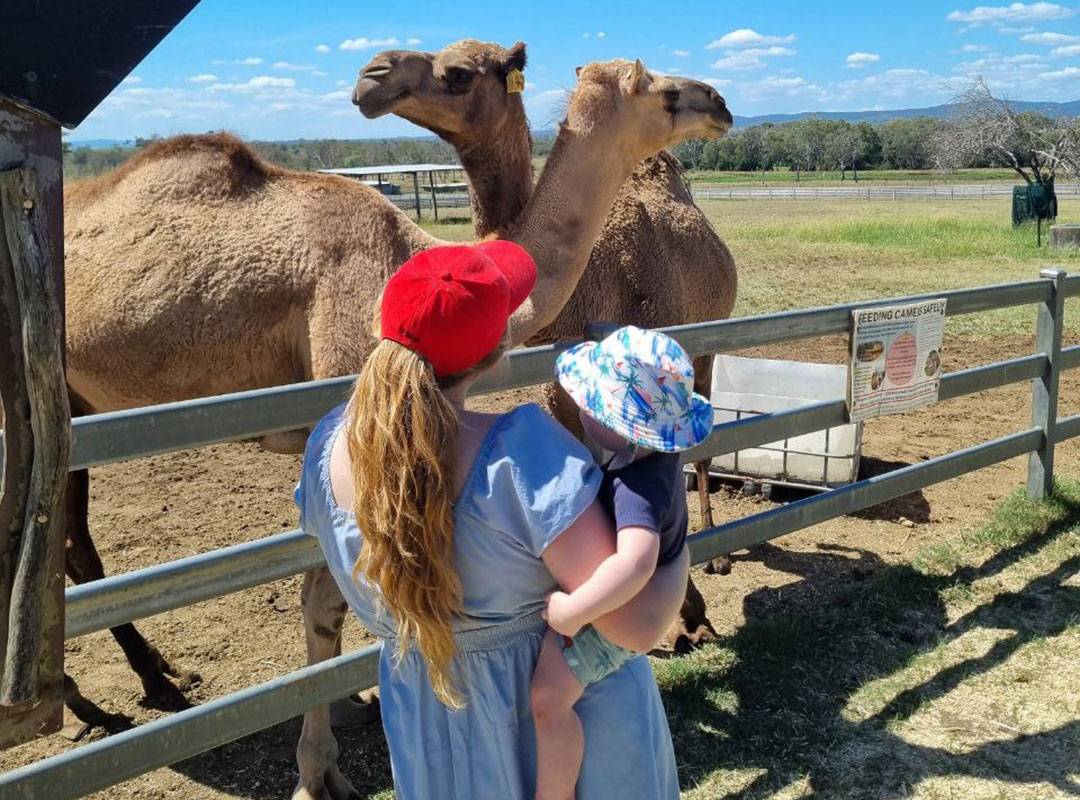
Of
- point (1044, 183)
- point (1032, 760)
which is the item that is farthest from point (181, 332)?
point (1044, 183)

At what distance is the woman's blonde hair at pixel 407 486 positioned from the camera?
171cm

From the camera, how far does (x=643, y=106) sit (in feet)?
15.2

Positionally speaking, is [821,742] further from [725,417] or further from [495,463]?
[725,417]

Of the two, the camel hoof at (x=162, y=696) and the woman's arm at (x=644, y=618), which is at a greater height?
the woman's arm at (x=644, y=618)

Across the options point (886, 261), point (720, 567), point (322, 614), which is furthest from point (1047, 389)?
point (886, 261)

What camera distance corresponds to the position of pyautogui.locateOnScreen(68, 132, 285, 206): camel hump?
4.48 m

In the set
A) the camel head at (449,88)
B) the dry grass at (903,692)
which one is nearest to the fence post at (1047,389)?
the dry grass at (903,692)

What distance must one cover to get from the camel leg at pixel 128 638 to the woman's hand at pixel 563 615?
9.53ft

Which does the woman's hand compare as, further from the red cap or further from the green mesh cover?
the green mesh cover

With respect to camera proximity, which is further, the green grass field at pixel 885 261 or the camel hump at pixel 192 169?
the green grass field at pixel 885 261

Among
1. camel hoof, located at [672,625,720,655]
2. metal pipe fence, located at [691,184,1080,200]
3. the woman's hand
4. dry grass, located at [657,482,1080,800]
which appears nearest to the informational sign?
dry grass, located at [657,482,1080,800]

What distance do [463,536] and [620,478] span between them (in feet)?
1.00

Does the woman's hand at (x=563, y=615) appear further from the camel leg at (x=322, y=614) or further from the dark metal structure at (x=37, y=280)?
the camel leg at (x=322, y=614)

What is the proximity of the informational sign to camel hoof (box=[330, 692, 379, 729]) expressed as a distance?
7.73 feet
